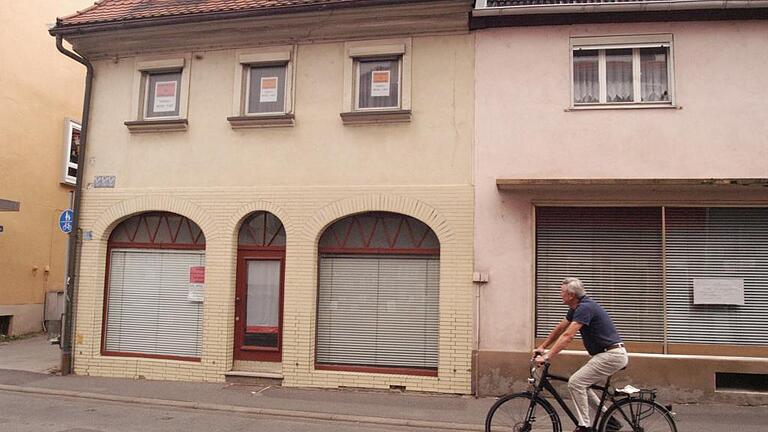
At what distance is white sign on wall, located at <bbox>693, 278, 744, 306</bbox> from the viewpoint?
29.4ft

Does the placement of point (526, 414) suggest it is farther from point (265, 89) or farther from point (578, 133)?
point (265, 89)

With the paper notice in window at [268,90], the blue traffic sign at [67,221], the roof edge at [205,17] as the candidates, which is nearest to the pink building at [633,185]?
the roof edge at [205,17]

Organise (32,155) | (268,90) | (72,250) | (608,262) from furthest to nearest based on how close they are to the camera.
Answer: (32,155) < (72,250) < (268,90) < (608,262)

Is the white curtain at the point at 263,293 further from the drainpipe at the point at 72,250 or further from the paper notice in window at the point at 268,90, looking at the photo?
the drainpipe at the point at 72,250

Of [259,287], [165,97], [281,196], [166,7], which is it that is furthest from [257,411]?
[166,7]

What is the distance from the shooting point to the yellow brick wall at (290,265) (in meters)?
9.50

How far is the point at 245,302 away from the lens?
10625mm

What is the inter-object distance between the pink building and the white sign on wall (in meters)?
0.02

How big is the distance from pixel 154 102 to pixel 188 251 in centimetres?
285

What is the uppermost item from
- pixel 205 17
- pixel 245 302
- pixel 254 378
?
pixel 205 17

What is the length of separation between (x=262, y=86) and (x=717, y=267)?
7.91 m

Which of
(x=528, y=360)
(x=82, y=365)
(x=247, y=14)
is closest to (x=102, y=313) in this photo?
(x=82, y=365)

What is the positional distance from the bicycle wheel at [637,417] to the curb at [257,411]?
1.85 meters

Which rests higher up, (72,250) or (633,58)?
(633,58)
